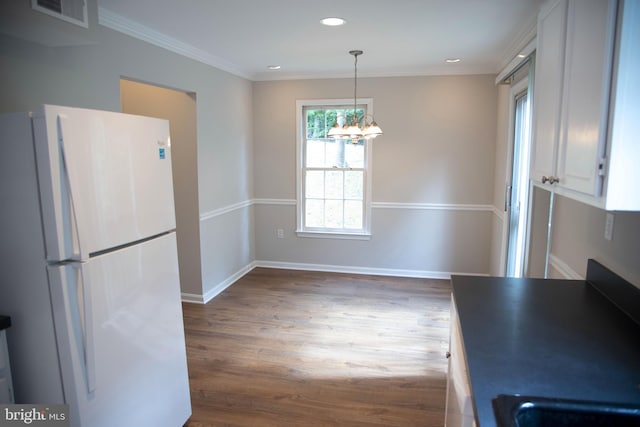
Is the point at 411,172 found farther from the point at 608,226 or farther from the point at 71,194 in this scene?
the point at 71,194

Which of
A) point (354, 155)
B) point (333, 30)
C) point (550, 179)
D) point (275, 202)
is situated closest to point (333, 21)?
point (333, 30)

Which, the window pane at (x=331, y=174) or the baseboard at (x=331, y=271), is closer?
the baseboard at (x=331, y=271)

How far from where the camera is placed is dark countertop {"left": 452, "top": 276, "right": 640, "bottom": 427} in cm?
114

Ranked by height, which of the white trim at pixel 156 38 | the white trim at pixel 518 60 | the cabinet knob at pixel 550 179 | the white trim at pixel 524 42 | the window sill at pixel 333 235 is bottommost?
the window sill at pixel 333 235

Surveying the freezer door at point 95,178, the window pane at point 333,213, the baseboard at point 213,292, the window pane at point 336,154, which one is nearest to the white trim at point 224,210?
the baseboard at point 213,292

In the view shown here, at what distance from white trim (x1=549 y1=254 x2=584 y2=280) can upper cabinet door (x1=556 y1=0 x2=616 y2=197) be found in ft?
2.62

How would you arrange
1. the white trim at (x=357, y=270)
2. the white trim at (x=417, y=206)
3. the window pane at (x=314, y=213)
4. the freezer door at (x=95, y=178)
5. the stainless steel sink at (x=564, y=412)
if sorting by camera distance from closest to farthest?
the stainless steel sink at (x=564, y=412) < the freezer door at (x=95, y=178) < the white trim at (x=417, y=206) < the white trim at (x=357, y=270) < the window pane at (x=314, y=213)

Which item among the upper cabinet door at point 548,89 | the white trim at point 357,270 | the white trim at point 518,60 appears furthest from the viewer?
the white trim at point 357,270

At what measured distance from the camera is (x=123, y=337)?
1746 mm

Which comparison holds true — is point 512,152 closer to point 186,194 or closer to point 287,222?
point 287,222

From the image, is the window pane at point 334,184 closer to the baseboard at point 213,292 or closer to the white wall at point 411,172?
the white wall at point 411,172

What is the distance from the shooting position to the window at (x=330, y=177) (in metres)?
4.93

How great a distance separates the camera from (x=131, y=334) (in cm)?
180

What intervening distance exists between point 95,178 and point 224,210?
2895mm
